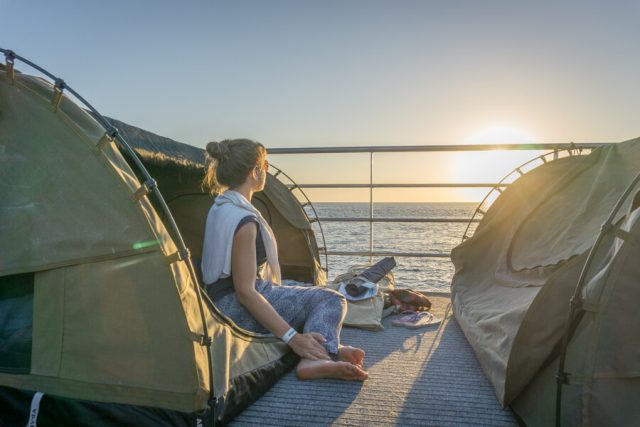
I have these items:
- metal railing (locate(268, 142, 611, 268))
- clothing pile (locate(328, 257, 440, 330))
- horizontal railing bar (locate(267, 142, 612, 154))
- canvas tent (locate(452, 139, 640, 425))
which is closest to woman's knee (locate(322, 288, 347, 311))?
clothing pile (locate(328, 257, 440, 330))

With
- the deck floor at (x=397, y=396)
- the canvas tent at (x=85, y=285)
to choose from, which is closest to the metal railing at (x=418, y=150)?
the deck floor at (x=397, y=396)

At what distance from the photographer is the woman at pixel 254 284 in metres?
2.00

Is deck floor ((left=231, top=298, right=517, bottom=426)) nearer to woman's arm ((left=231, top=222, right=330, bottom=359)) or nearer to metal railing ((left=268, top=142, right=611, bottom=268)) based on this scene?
woman's arm ((left=231, top=222, right=330, bottom=359))

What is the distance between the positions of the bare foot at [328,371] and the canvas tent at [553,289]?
1.73 feet

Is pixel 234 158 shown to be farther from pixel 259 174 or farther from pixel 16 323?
pixel 16 323

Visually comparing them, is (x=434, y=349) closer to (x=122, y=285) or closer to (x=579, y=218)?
(x=579, y=218)

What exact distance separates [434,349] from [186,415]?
4.37 ft

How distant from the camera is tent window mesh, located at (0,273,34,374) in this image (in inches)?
63.1

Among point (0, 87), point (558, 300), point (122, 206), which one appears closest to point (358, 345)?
point (558, 300)

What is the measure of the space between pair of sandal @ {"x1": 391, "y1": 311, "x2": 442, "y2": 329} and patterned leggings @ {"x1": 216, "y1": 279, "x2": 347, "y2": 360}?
0.67 meters

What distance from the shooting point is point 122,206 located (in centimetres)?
152

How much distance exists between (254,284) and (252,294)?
0.22ft

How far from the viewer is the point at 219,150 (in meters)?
2.26

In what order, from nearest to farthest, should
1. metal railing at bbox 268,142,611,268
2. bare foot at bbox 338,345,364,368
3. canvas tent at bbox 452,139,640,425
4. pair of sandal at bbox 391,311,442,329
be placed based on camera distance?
canvas tent at bbox 452,139,640,425
bare foot at bbox 338,345,364,368
pair of sandal at bbox 391,311,442,329
metal railing at bbox 268,142,611,268
